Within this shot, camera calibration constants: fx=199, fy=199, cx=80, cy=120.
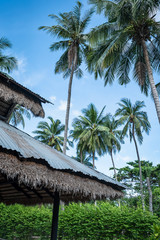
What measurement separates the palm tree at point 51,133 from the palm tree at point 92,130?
3616 millimetres

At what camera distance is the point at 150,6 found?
7957 mm

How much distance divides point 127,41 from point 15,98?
668cm

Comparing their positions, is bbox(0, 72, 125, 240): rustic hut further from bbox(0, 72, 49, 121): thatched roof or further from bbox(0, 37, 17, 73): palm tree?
bbox(0, 37, 17, 73): palm tree

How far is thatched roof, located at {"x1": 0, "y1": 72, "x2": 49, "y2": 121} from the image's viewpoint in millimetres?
5008

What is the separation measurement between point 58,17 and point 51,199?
38.9ft

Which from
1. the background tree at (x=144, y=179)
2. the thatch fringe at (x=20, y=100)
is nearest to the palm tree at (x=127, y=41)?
the thatch fringe at (x=20, y=100)

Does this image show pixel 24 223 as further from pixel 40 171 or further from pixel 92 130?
pixel 92 130

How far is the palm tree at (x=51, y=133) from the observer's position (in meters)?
23.5

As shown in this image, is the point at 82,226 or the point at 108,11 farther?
the point at 108,11

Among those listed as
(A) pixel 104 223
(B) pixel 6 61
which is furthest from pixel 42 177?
(B) pixel 6 61

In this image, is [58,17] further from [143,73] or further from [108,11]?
[143,73]

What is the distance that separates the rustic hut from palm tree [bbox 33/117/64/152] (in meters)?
17.2

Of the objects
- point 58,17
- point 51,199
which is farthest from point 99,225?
point 58,17

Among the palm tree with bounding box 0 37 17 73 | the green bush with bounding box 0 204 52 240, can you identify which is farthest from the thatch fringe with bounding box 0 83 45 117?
the palm tree with bounding box 0 37 17 73
